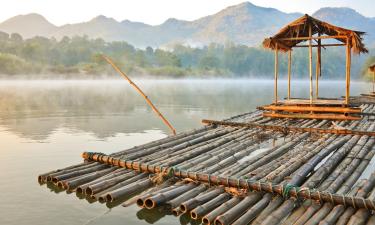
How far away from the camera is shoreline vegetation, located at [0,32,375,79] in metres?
90.4

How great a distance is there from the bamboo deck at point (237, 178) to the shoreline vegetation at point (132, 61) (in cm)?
4118

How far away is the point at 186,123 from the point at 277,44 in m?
6.59

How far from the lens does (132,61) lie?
118 m

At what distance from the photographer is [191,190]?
6.76 meters

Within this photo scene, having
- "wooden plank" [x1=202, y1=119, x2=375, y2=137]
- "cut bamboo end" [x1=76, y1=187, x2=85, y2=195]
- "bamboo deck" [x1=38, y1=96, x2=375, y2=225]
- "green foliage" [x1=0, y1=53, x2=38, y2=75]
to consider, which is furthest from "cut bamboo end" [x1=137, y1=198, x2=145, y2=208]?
"green foliage" [x1=0, y1=53, x2=38, y2=75]

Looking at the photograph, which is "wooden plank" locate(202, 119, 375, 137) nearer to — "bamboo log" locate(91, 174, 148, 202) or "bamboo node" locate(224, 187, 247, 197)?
"bamboo node" locate(224, 187, 247, 197)

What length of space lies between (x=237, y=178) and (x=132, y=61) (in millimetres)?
114005

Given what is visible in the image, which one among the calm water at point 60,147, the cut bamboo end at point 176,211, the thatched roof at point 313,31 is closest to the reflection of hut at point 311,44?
the thatched roof at point 313,31

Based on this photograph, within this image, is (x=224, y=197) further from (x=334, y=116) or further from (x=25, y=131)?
(x=25, y=131)

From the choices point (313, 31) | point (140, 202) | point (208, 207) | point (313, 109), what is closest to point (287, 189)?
point (208, 207)

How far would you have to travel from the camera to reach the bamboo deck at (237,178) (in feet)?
19.2

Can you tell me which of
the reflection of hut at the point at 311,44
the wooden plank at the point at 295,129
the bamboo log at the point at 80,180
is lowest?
the bamboo log at the point at 80,180

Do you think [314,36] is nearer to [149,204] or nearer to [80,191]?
[149,204]

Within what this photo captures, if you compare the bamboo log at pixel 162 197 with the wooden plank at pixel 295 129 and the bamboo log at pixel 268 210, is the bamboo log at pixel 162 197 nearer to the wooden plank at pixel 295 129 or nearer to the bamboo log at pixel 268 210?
the bamboo log at pixel 268 210
